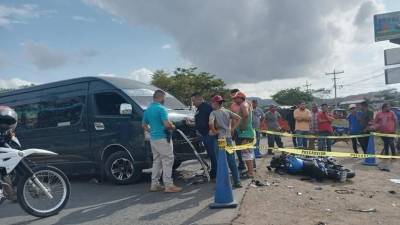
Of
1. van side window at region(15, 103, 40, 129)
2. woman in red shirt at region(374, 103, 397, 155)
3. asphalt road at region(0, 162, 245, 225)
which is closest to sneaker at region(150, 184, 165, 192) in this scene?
asphalt road at region(0, 162, 245, 225)

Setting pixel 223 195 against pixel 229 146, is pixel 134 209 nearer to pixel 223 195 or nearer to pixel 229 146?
pixel 223 195

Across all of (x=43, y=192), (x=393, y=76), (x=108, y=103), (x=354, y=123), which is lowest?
(x=43, y=192)

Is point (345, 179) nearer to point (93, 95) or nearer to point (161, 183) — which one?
point (161, 183)

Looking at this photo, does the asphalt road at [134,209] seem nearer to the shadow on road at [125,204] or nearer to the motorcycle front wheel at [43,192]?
the shadow on road at [125,204]

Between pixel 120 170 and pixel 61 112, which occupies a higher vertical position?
pixel 61 112

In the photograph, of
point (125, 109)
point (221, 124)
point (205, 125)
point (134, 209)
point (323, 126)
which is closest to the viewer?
point (134, 209)

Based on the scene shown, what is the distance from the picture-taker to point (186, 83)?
42.7 metres

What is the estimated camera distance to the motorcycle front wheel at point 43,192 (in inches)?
240

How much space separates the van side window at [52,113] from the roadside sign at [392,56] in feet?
56.1

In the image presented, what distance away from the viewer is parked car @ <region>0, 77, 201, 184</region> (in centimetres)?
837

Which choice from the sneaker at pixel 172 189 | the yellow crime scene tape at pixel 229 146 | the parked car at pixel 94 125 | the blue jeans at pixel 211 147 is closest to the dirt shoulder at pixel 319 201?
the yellow crime scene tape at pixel 229 146

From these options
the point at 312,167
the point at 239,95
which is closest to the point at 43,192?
the point at 239,95

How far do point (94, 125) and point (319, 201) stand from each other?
451cm

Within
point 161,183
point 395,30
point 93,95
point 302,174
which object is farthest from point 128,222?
point 395,30
